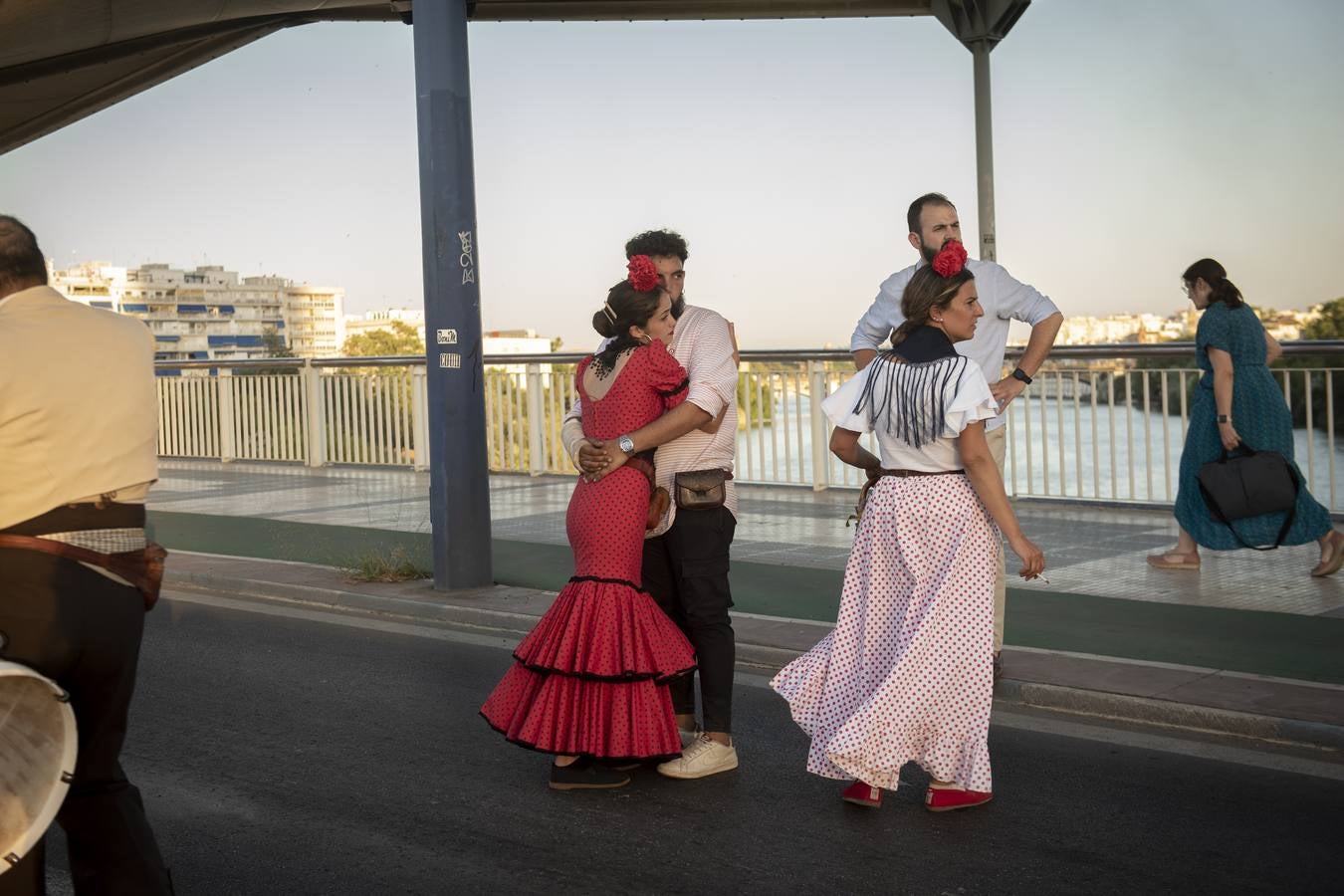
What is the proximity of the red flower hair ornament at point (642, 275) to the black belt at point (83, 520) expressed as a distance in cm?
221

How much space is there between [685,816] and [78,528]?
2.43 m

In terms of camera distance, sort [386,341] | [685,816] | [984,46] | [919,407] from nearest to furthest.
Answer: [919,407] → [685,816] → [984,46] → [386,341]

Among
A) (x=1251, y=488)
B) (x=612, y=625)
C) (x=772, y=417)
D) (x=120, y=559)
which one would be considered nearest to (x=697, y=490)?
(x=612, y=625)

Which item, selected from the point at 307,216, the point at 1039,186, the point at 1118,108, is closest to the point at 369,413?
the point at 1039,186

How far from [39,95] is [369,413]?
7.77 meters

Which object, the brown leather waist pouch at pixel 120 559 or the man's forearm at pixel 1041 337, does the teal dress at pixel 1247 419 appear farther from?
the brown leather waist pouch at pixel 120 559

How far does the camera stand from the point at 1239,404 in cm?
900

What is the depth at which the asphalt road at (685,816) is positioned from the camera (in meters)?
4.50

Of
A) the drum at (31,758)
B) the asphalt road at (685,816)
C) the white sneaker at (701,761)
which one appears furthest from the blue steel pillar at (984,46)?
the drum at (31,758)

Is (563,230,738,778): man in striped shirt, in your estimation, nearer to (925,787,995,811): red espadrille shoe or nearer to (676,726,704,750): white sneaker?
(676,726,704,750): white sneaker

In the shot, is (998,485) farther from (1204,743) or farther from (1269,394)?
(1269,394)

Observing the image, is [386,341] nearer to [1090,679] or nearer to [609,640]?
[1090,679]

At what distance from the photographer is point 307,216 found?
62.8 meters

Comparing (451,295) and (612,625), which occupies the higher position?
(451,295)
